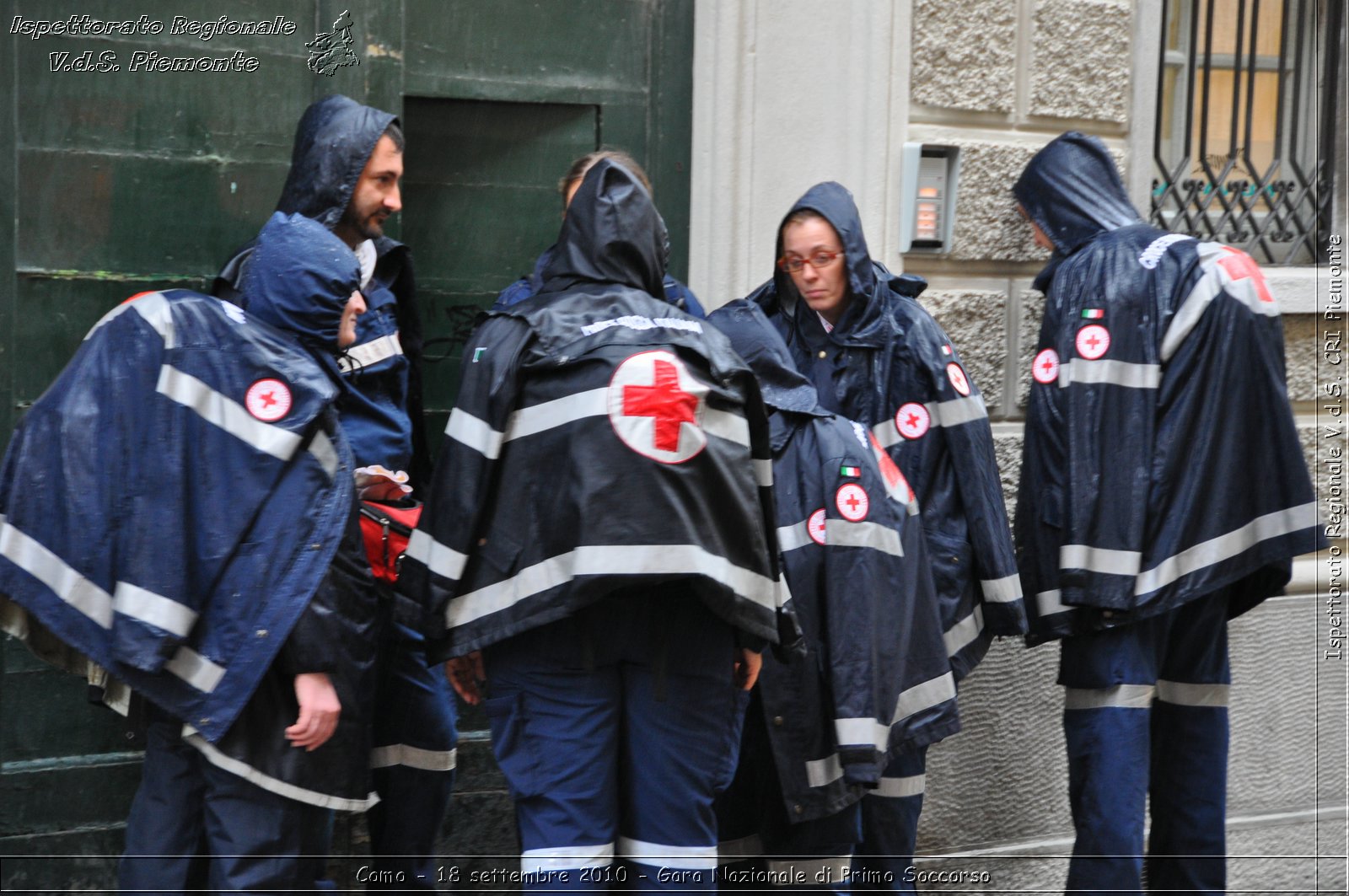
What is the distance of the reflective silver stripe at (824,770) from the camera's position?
12.2ft

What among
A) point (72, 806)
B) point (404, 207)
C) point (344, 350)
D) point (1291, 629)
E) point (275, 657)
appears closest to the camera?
point (275, 657)

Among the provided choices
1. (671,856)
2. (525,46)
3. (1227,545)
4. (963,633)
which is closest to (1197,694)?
(1227,545)

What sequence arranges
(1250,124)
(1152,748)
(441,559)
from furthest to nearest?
(1250,124) < (1152,748) < (441,559)

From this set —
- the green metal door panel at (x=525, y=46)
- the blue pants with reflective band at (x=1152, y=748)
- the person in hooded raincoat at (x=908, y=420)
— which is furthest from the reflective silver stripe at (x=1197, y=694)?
the green metal door panel at (x=525, y=46)

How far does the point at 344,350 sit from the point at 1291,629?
399cm

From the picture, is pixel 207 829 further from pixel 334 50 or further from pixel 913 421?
pixel 334 50

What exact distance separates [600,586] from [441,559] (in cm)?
39

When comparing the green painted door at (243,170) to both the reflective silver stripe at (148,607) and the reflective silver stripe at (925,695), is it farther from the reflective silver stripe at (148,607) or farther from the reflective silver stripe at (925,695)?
the reflective silver stripe at (925,695)

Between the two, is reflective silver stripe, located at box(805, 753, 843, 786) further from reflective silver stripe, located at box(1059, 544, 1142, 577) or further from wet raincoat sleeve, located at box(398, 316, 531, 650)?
reflective silver stripe, located at box(1059, 544, 1142, 577)

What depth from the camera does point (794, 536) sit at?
3.71m

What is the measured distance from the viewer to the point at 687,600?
11.2 feet

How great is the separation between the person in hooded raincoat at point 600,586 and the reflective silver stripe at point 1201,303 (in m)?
1.71

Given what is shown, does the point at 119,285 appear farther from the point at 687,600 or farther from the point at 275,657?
the point at 687,600

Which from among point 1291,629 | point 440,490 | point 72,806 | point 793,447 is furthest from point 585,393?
point 1291,629
